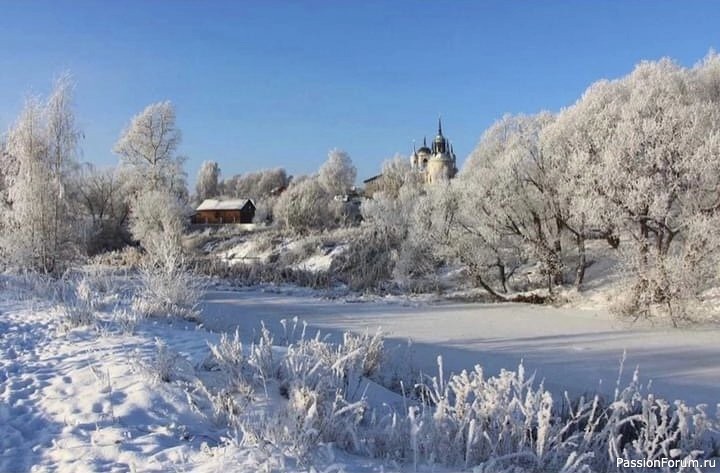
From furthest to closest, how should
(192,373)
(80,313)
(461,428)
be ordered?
(80,313), (192,373), (461,428)

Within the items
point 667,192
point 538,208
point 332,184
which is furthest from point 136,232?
point 332,184

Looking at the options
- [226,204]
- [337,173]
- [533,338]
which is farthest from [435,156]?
Answer: [533,338]

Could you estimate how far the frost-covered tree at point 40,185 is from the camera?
1499 cm

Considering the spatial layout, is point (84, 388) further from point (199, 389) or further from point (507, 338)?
point (507, 338)

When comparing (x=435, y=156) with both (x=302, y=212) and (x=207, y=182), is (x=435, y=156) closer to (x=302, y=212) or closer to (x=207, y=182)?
(x=207, y=182)

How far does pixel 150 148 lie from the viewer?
130 ft

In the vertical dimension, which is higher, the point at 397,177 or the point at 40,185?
the point at 397,177

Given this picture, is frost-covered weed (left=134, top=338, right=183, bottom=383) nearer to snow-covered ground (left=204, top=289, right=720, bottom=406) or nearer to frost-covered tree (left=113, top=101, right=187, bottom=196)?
snow-covered ground (left=204, top=289, right=720, bottom=406)

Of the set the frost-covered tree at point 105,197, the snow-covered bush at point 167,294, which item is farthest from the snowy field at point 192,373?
the frost-covered tree at point 105,197

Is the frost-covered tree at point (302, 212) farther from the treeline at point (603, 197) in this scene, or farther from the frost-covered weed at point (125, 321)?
the frost-covered weed at point (125, 321)

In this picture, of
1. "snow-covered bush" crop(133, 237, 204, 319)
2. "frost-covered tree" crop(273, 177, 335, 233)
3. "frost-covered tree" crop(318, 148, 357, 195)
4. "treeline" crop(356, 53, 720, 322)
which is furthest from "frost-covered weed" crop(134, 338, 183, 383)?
"frost-covered tree" crop(318, 148, 357, 195)

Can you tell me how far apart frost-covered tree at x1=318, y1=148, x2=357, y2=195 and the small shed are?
43.2 ft

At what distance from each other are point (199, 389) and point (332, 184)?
211ft

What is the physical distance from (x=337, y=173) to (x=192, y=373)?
65.3 metres
